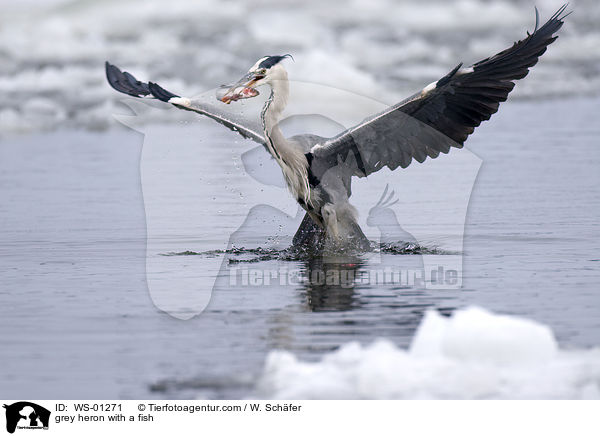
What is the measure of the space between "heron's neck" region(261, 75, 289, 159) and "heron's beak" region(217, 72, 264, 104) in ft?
0.65

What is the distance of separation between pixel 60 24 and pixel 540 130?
13616 millimetres

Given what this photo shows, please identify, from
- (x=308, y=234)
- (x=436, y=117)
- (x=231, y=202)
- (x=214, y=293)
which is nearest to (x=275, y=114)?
(x=308, y=234)

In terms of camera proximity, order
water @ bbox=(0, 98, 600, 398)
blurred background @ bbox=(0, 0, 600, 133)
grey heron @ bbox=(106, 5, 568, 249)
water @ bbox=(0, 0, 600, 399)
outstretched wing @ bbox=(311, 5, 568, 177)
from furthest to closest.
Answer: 1. blurred background @ bbox=(0, 0, 600, 133)
2. grey heron @ bbox=(106, 5, 568, 249)
3. outstretched wing @ bbox=(311, 5, 568, 177)
4. water @ bbox=(0, 0, 600, 399)
5. water @ bbox=(0, 98, 600, 398)

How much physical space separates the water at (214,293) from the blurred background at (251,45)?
935 centimetres

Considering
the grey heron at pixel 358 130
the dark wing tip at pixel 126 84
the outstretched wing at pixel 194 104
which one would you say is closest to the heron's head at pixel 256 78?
the grey heron at pixel 358 130

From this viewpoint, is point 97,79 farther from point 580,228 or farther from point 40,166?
point 580,228

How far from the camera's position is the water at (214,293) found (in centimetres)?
707

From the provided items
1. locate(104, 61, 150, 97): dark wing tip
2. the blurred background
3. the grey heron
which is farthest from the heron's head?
the blurred background

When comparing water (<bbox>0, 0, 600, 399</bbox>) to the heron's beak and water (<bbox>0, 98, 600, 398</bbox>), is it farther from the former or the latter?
the heron's beak

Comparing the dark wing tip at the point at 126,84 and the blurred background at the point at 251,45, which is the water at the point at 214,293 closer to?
the dark wing tip at the point at 126,84

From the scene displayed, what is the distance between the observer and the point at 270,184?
12.8m

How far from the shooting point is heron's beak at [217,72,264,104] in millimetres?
10445

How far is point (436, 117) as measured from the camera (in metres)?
10.9

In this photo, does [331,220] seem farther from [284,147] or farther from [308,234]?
[284,147]
